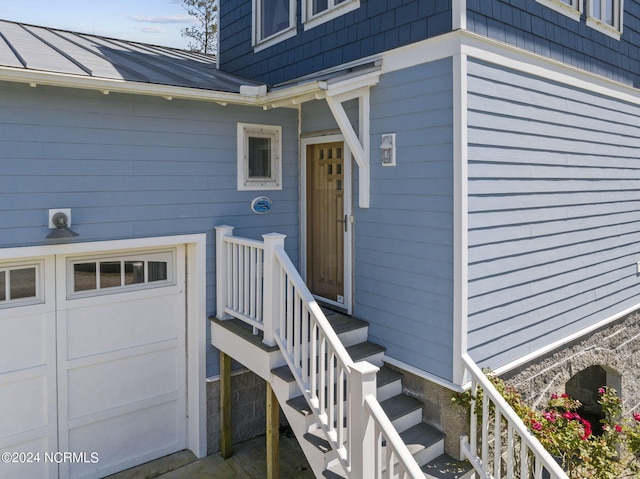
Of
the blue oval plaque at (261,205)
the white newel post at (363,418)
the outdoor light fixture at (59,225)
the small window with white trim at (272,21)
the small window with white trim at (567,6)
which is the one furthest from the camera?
the small window with white trim at (272,21)

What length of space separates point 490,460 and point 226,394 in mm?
2563

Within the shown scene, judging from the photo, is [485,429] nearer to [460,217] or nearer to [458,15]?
[460,217]

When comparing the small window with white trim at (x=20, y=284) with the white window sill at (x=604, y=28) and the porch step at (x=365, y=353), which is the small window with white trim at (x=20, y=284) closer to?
the porch step at (x=365, y=353)

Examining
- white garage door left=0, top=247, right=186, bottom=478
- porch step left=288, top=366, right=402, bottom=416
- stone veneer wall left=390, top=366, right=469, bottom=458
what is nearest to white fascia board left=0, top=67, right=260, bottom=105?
white garage door left=0, top=247, right=186, bottom=478

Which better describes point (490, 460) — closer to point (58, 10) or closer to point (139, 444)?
point (139, 444)

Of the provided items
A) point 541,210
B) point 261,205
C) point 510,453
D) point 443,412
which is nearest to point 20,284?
point 261,205

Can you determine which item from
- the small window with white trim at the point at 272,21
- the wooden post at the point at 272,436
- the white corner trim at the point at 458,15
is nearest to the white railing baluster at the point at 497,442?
the wooden post at the point at 272,436

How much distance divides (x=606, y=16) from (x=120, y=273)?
6.05 m

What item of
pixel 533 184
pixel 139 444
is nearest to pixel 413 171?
pixel 533 184

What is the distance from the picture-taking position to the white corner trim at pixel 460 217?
145 inches

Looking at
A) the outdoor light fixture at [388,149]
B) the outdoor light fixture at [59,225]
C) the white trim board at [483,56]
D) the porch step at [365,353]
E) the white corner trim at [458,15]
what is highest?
the white corner trim at [458,15]

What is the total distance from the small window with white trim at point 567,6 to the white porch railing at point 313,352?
3410 mm

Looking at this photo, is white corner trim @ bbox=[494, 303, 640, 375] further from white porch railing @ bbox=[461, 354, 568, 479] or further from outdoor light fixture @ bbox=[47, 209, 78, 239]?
outdoor light fixture @ bbox=[47, 209, 78, 239]

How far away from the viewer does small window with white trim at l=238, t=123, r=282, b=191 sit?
4953 mm
